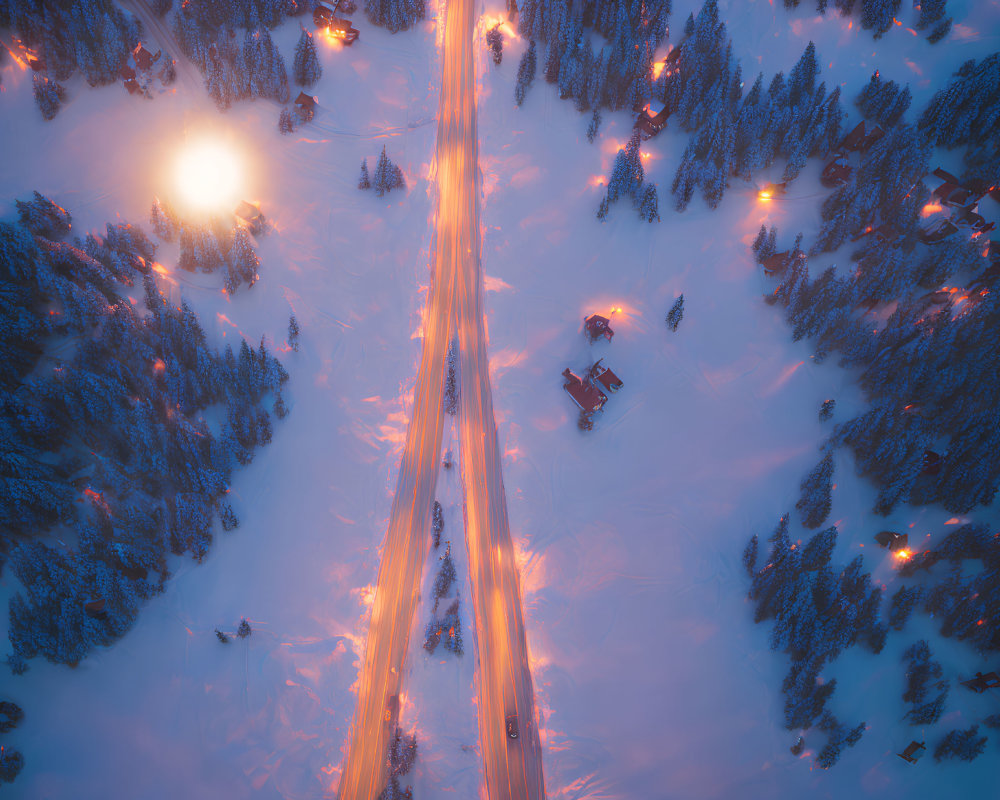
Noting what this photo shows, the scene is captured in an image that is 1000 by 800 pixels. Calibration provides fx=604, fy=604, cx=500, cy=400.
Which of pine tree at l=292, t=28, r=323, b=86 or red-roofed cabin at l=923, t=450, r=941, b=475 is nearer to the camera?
red-roofed cabin at l=923, t=450, r=941, b=475

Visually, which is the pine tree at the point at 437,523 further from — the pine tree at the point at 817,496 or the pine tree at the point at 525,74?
the pine tree at the point at 525,74

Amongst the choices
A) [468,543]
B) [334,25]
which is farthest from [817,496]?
[334,25]

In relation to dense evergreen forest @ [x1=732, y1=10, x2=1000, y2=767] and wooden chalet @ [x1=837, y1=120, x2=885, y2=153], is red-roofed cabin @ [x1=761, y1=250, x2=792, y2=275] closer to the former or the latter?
dense evergreen forest @ [x1=732, y1=10, x2=1000, y2=767]

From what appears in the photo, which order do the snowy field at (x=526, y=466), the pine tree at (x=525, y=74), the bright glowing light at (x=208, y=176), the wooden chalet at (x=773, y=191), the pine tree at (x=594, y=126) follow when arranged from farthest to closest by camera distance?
the pine tree at (x=525, y=74) → the pine tree at (x=594, y=126) → the wooden chalet at (x=773, y=191) → the bright glowing light at (x=208, y=176) → the snowy field at (x=526, y=466)

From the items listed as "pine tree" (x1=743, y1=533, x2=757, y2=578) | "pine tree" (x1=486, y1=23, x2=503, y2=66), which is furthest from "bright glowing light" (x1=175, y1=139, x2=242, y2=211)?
"pine tree" (x1=743, y1=533, x2=757, y2=578)

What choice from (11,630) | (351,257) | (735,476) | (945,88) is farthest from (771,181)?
(11,630)

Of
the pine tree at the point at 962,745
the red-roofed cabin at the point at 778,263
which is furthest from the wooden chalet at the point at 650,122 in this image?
the pine tree at the point at 962,745

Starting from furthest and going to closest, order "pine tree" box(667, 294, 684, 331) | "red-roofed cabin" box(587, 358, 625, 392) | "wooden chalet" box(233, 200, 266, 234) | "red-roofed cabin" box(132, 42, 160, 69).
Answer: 1. "red-roofed cabin" box(132, 42, 160, 69)
2. "wooden chalet" box(233, 200, 266, 234)
3. "pine tree" box(667, 294, 684, 331)
4. "red-roofed cabin" box(587, 358, 625, 392)
